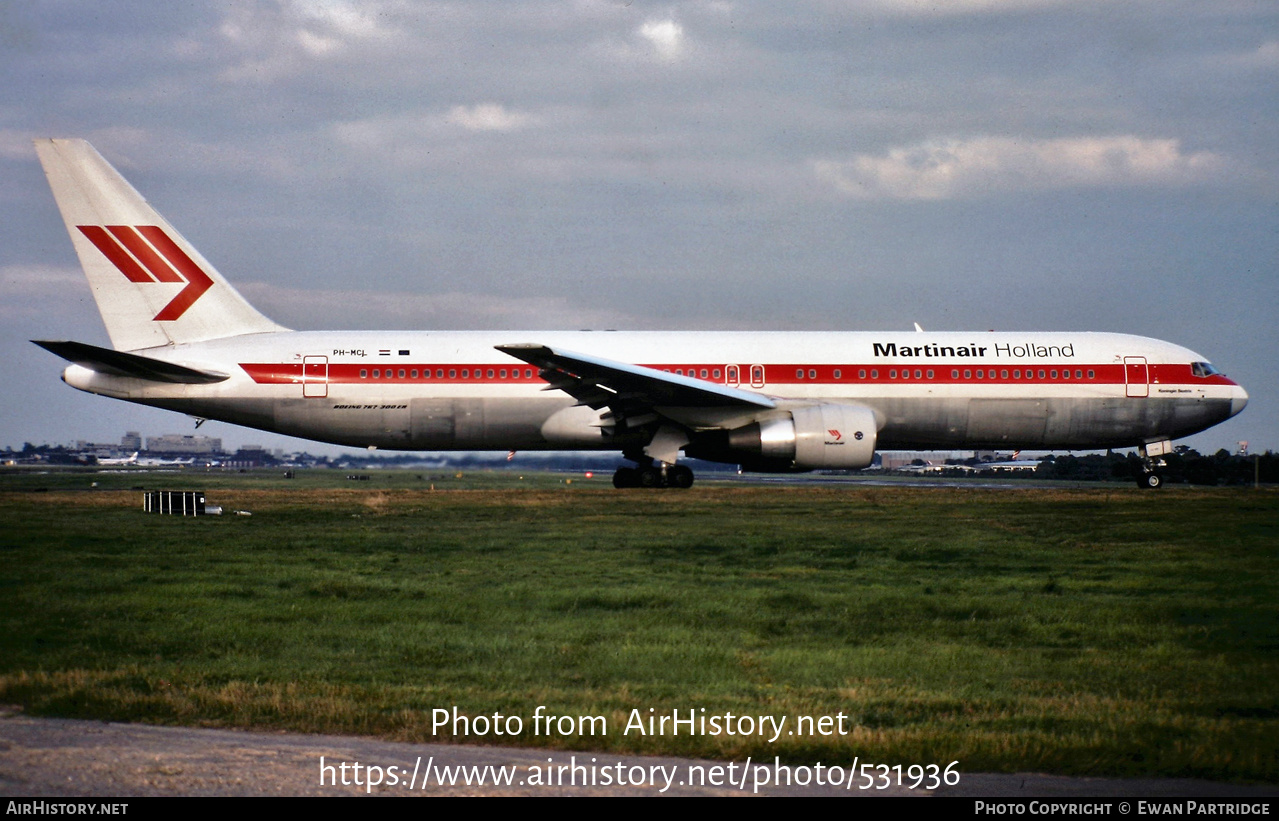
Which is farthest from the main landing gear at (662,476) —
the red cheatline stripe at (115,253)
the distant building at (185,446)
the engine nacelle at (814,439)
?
the distant building at (185,446)

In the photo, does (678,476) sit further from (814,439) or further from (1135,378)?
(1135,378)

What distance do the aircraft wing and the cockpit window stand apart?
11.5 m

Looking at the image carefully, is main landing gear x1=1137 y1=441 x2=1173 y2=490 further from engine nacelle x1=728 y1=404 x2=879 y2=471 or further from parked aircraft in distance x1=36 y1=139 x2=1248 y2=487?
engine nacelle x1=728 y1=404 x2=879 y2=471

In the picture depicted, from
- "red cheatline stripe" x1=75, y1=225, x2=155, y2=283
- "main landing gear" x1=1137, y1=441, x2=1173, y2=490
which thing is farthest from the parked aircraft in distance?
"main landing gear" x1=1137, y1=441, x2=1173, y2=490

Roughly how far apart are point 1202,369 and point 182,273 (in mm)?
24908

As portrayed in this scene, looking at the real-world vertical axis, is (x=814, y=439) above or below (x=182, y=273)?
below

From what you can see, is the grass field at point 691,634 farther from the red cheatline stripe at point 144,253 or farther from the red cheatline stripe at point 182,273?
the red cheatline stripe at point 144,253

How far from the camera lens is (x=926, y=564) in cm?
1259

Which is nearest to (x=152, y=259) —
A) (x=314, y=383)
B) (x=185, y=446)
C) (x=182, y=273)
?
→ (x=182, y=273)

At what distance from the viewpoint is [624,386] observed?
23.5 metres

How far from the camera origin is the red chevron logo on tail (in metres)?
25.5

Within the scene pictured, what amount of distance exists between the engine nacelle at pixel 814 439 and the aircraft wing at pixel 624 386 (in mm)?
744
